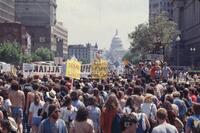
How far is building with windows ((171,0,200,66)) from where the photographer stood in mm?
125250

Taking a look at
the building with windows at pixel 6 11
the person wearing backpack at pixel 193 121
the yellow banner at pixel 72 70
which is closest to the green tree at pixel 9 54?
the building with windows at pixel 6 11

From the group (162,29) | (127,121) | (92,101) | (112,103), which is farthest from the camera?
(162,29)

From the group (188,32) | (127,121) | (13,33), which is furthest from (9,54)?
(127,121)

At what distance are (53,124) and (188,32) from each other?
132 meters

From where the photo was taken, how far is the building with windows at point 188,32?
125250 mm

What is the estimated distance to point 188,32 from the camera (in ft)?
472

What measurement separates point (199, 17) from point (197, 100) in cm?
10371

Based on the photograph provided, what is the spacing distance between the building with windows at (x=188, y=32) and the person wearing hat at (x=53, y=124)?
10231 cm

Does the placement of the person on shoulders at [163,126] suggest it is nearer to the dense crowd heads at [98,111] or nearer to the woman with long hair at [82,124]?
the dense crowd heads at [98,111]

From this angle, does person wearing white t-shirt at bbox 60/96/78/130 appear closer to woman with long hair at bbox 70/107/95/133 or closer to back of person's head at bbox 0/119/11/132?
woman with long hair at bbox 70/107/95/133

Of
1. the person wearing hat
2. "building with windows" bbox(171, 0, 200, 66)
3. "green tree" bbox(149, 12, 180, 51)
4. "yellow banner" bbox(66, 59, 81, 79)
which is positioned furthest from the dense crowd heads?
"building with windows" bbox(171, 0, 200, 66)

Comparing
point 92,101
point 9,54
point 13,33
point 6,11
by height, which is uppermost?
point 6,11

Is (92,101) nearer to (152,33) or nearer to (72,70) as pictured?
(72,70)

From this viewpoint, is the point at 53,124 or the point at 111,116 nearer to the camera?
the point at 53,124
